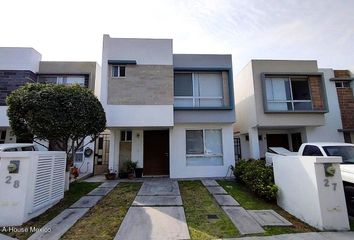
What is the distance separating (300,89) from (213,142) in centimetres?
703

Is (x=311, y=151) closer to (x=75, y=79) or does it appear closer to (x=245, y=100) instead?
(x=245, y=100)

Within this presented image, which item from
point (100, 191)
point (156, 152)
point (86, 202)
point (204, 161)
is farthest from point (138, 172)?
point (86, 202)

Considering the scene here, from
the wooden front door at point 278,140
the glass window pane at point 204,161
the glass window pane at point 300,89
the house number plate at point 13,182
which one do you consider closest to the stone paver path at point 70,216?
the house number plate at point 13,182

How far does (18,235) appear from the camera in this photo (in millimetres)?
4625

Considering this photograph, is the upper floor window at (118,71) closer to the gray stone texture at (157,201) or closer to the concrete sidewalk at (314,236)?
the gray stone texture at (157,201)

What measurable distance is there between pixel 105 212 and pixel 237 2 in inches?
320

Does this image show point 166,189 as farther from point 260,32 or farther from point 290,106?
point 290,106

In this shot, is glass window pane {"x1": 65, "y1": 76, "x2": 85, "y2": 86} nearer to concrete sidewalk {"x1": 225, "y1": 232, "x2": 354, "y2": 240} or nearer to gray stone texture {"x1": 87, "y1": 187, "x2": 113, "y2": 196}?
gray stone texture {"x1": 87, "y1": 187, "x2": 113, "y2": 196}

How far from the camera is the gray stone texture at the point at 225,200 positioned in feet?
22.3

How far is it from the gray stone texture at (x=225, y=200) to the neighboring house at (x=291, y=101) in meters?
5.21

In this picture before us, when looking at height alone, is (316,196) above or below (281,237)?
above

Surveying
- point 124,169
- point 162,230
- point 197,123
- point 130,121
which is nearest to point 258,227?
point 162,230

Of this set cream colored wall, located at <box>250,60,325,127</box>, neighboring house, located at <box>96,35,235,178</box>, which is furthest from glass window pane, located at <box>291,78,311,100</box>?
neighboring house, located at <box>96,35,235,178</box>

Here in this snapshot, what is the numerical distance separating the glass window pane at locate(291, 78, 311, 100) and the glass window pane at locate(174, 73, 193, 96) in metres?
6.74
